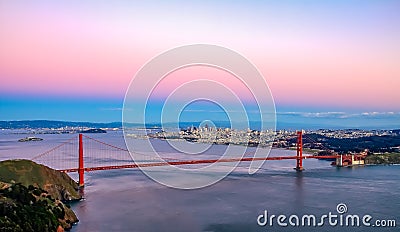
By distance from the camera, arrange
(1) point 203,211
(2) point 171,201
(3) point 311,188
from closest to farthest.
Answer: (1) point 203,211 → (2) point 171,201 → (3) point 311,188

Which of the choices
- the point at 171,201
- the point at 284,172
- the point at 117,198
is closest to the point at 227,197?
the point at 171,201

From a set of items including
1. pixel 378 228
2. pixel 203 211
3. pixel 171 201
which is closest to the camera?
pixel 378 228

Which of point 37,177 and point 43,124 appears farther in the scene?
point 43,124

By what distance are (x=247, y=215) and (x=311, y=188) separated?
109 inches

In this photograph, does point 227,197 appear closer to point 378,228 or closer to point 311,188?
point 311,188

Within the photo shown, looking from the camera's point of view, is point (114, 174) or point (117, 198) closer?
point (117, 198)

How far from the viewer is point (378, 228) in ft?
15.9

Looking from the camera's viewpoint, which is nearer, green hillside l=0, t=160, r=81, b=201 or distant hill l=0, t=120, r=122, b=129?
green hillside l=0, t=160, r=81, b=201

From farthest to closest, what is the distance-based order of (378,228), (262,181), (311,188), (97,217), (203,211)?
(262,181), (311,188), (203,211), (97,217), (378,228)

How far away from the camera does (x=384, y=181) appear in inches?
351

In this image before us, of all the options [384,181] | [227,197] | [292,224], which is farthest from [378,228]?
[384,181]

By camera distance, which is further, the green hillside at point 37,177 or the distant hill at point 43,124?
the distant hill at point 43,124

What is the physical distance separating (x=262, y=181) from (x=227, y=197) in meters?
2.01

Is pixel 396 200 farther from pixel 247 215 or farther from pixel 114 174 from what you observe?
pixel 114 174
